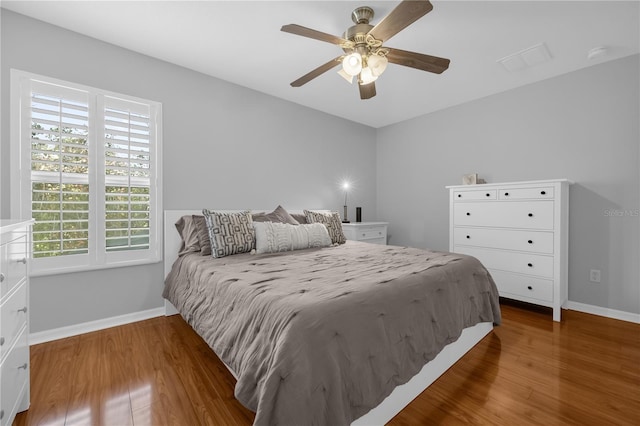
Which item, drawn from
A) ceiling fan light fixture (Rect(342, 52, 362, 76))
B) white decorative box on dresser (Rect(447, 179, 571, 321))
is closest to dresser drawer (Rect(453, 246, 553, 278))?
white decorative box on dresser (Rect(447, 179, 571, 321))

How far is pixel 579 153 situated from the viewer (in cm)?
A: 283

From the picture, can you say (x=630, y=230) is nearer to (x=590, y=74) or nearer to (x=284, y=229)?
(x=590, y=74)

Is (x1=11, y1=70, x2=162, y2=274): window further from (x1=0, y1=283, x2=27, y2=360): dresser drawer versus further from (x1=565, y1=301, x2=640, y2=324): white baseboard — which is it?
(x1=565, y1=301, x2=640, y2=324): white baseboard

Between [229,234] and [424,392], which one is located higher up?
[229,234]

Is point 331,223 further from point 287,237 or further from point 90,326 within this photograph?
point 90,326

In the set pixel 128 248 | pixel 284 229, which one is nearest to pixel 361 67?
pixel 284 229

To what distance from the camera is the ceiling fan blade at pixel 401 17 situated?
1.42m

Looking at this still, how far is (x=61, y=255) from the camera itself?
217 centimetres

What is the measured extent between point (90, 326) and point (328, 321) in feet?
7.55

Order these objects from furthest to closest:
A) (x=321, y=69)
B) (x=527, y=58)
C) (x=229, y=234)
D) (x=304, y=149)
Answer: (x=304, y=149), (x=527, y=58), (x=229, y=234), (x=321, y=69)

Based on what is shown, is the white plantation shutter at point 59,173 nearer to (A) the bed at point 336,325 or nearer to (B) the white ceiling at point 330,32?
(B) the white ceiling at point 330,32

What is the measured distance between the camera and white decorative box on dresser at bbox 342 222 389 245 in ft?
12.3

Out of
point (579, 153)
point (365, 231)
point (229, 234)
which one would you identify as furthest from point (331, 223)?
point (579, 153)

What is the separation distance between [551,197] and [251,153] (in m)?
3.02
